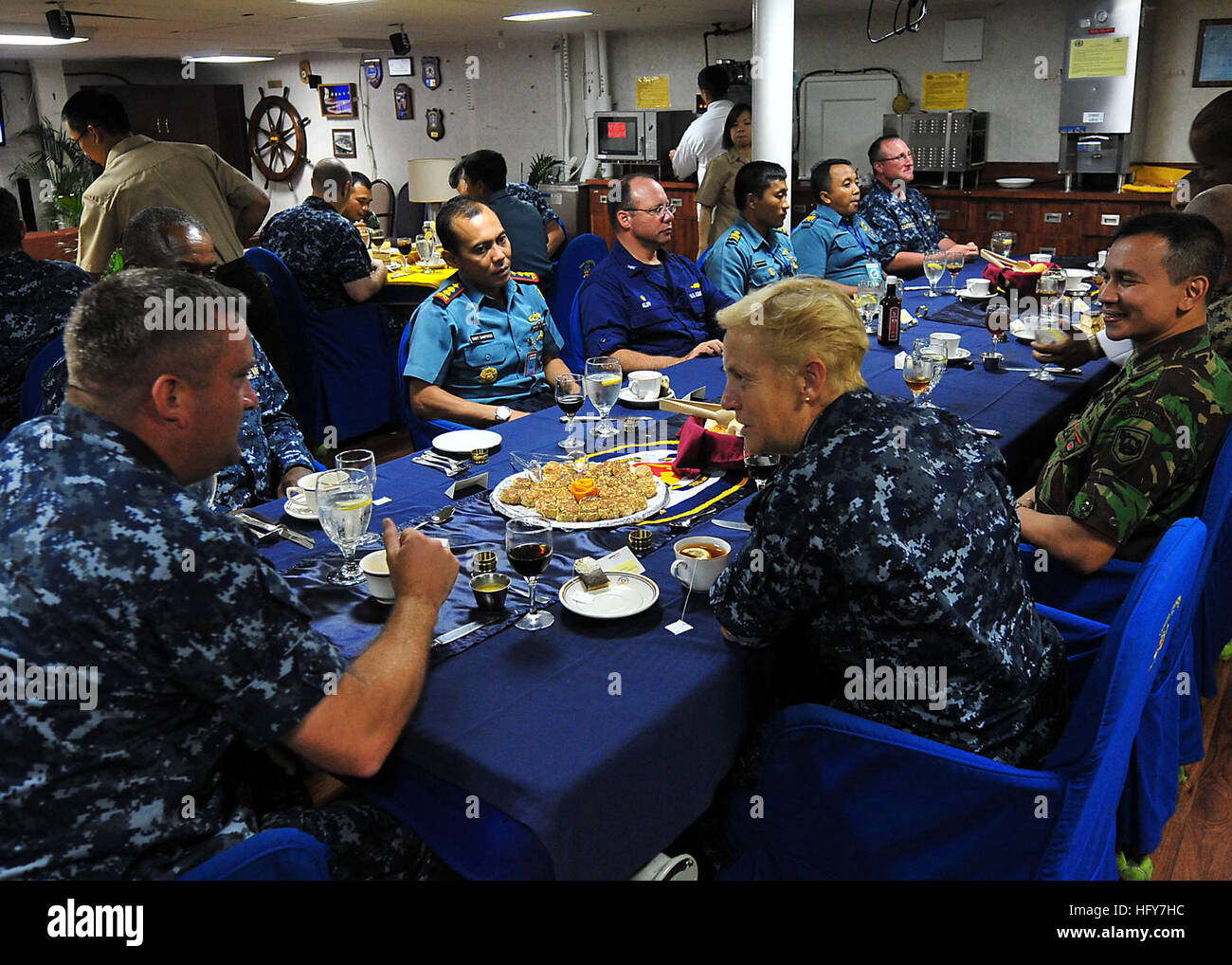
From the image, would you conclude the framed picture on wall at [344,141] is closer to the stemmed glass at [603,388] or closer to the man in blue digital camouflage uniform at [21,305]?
the man in blue digital camouflage uniform at [21,305]

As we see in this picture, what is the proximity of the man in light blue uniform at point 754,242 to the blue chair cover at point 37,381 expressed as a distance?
2803 mm

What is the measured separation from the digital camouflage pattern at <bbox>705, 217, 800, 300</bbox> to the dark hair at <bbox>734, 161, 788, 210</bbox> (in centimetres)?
13

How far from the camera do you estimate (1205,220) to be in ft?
8.18

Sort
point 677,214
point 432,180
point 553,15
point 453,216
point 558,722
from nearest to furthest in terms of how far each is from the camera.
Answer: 1. point 558,722
2. point 453,216
3. point 432,180
4. point 553,15
5. point 677,214

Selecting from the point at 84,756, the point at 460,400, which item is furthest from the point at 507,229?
the point at 84,756

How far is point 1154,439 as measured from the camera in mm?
2146

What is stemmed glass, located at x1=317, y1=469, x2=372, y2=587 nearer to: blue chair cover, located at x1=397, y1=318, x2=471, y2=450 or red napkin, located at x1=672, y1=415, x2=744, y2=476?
red napkin, located at x1=672, y1=415, x2=744, y2=476

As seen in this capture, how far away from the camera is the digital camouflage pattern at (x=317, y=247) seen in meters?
5.03

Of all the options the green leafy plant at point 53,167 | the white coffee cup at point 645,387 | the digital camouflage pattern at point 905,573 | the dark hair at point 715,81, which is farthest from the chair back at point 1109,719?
the green leafy plant at point 53,167

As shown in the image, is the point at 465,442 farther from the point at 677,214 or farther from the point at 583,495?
the point at 677,214

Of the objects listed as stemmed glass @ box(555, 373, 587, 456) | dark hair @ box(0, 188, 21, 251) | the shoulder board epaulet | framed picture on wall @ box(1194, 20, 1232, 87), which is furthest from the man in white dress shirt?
stemmed glass @ box(555, 373, 587, 456)

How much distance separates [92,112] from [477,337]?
2.76 m

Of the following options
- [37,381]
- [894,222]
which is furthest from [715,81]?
[37,381]
